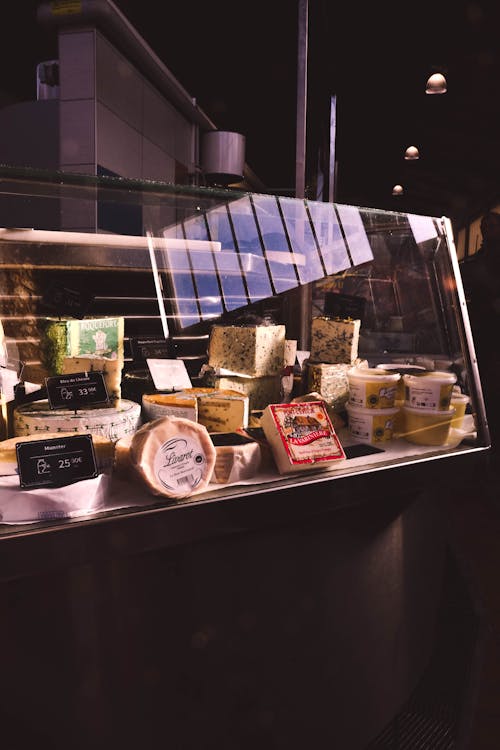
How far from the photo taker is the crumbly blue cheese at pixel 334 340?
1957 mm

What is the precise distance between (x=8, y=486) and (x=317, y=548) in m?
0.83

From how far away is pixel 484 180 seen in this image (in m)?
10.9

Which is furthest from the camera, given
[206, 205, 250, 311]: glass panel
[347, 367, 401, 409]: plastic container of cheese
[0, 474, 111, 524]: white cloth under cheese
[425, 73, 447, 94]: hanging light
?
[425, 73, 447, 94]: hanging light

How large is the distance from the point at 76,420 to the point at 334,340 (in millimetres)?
939

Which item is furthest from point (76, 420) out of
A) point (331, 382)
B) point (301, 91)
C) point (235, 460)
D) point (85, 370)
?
point (301, 91)

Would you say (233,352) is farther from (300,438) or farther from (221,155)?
(221,155)

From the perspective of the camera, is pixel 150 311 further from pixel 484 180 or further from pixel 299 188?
pixel 484 180

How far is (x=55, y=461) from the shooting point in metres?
1.21

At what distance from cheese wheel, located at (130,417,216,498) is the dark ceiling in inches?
138

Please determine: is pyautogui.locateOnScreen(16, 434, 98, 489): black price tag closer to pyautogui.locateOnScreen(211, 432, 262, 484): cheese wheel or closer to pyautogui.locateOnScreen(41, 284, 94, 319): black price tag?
pyautogui.locateOnScreen(211, 432, 262, 484): cheese wheel

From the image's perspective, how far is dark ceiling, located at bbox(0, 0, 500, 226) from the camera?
521 cm

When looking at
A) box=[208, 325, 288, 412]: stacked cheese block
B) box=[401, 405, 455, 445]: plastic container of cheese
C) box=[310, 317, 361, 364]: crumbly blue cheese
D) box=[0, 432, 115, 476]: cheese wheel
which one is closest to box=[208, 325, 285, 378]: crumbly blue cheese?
box=[208, 325, 288, 412]: stacked cheese block

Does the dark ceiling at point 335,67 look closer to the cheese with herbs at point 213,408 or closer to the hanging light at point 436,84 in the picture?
the hanging light at point 436,84

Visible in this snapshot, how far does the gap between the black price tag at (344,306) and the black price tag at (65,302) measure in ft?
2.80
